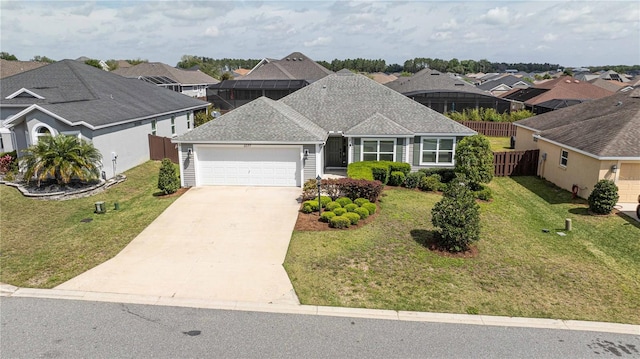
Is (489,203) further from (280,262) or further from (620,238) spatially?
(280,262)

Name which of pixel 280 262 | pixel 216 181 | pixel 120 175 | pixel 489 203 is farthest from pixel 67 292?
pixel 489 203

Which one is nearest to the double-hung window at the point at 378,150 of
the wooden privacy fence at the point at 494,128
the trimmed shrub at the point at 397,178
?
the trimmed shrub at the point at 397,178

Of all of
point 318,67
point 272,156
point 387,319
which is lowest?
point 387,319

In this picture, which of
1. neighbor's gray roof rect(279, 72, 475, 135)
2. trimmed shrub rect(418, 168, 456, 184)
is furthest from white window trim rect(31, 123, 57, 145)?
trimmed shrub rect(418, 168, 456, 184)

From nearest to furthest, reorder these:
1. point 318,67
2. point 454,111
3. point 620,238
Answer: point 620,238
point 454,111
point 318,67

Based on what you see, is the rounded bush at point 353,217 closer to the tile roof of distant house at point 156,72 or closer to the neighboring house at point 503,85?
the tile roof of distant house at point 156,72

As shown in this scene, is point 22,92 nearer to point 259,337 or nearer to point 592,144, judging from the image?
point 259,337

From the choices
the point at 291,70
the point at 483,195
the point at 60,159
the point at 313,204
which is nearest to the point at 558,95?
the point at 483,195

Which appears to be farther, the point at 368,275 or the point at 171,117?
the point at 171,117

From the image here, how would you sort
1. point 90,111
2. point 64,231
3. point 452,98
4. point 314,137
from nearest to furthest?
point 64,231 → point 314,137 → point 90,111 → point 452,98
